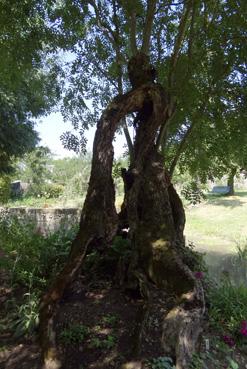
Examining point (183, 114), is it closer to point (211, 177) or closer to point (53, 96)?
point (211, 177)

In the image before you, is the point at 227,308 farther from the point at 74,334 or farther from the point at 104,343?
the point at 74,334

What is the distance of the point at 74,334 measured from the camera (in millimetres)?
2705

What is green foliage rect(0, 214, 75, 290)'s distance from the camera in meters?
3.79

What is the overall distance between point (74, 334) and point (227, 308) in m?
1.65

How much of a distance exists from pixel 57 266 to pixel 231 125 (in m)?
2.85

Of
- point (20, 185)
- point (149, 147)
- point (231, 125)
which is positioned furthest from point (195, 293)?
point (20, 185)

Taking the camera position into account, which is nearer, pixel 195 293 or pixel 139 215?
pixel 195 293

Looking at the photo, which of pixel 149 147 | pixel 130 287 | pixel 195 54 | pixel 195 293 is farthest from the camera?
pixel 195 54

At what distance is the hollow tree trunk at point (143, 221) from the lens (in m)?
2.61

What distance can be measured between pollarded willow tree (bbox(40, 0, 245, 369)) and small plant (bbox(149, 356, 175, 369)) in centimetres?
6

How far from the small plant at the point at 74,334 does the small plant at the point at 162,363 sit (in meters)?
0.57

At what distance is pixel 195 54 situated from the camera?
456 cm

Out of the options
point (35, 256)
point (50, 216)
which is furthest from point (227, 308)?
point (50, 216)

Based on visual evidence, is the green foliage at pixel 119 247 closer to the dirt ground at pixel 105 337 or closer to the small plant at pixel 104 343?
the dirt ground at pixel 105 337
